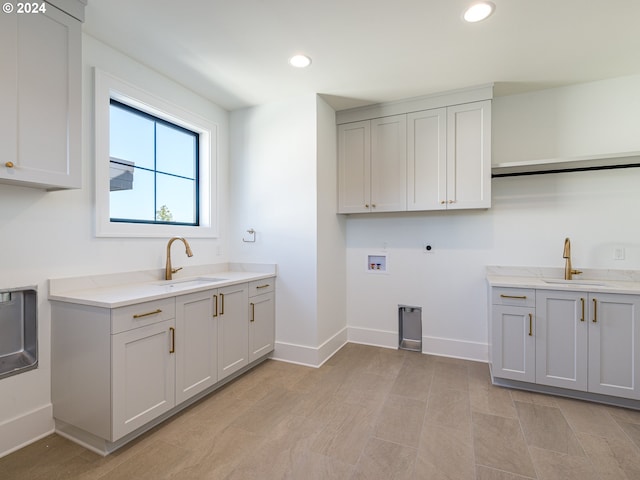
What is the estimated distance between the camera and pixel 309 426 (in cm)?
202

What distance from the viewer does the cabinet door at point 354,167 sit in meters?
3.34

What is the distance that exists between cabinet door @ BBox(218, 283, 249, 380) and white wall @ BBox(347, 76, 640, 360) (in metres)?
1.40

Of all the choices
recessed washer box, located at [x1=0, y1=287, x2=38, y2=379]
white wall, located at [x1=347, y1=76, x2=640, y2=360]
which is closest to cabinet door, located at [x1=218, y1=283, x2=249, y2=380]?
recessed washer box, located at [x1=0, y1=287, x2=38, y2=379]

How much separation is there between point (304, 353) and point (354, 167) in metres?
2.03

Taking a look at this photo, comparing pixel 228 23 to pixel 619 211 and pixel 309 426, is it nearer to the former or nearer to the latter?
pixel 309 426

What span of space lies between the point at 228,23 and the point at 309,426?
8.81 ft

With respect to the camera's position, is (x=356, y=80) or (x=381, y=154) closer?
(x=356, y=80)

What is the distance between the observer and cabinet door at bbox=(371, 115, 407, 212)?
10.5ft

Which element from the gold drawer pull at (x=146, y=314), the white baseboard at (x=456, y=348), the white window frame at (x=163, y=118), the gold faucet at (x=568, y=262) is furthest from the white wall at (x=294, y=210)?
the gold faucet at (x=568, y=262)

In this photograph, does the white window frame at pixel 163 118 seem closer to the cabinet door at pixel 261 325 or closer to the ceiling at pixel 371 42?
the ceiling at pixel 371 42

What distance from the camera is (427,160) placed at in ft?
10.1

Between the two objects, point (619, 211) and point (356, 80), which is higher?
point (356, 80)

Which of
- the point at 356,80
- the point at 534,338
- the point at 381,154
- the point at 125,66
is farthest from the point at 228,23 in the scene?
the point at 534,338

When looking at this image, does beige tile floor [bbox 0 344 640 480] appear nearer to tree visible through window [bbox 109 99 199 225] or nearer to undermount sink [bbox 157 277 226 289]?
undermount sink [bbox 157 277 226 289]
